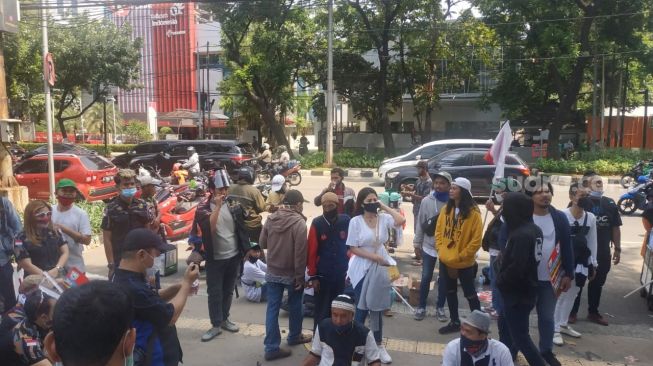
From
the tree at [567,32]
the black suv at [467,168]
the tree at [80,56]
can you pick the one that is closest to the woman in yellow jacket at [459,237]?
the black suv at [467,168]

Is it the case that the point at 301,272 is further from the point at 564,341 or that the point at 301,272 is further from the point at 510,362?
the point at 564,341

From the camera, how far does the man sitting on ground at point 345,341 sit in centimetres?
379

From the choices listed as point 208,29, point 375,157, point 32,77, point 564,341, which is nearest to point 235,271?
point 564,341

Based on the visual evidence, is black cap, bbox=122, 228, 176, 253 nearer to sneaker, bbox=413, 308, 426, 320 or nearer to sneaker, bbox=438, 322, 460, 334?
sneaker, bbox=438, 322, 460, 334

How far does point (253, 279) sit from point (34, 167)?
34.0 feet

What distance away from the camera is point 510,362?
3.51 metres

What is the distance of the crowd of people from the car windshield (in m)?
8.73

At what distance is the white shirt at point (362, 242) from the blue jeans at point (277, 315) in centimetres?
54

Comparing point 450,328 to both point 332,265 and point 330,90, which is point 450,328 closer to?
point 332,265

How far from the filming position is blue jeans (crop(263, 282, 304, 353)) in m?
4.93

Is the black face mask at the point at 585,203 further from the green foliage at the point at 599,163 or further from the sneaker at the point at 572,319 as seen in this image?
the green foliage at the point at 599,163

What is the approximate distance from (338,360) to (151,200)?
125 inches

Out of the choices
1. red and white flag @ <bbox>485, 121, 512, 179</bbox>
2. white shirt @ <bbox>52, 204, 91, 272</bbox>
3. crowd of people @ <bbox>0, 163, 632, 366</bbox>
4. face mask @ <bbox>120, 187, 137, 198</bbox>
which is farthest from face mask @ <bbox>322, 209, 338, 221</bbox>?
red and white flag @ <bbox>485, 121, 512, 179</bbox>

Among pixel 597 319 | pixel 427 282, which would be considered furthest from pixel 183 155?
pixel 597 319
